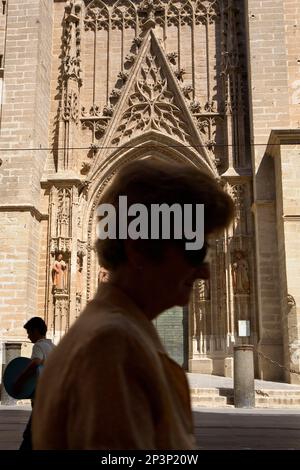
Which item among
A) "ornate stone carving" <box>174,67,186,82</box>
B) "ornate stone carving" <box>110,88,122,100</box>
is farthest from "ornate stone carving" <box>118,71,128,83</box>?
"ornate stone carving" <box>174,67,186,82</box>

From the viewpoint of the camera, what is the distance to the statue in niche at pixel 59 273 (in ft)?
46.4

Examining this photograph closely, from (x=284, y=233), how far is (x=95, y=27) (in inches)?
371

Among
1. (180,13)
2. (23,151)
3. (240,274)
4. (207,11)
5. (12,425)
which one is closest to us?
(12,425)

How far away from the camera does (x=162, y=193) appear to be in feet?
3.55

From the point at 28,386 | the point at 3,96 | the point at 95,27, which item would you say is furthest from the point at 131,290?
the point at 95,27

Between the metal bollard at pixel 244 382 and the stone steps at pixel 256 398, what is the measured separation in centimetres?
38

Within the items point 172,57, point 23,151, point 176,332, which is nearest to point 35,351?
point 176,332

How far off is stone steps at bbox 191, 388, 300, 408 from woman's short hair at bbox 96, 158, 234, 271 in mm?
8919

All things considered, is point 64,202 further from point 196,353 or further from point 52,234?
point 196,353

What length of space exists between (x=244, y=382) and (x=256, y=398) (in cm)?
69

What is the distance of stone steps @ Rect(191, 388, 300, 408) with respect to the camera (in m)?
9.46

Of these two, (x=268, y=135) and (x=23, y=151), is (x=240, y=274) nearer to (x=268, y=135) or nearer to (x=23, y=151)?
(x=268, y=135)

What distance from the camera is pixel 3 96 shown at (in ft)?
49.8

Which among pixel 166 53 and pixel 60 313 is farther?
pixel 166 53
